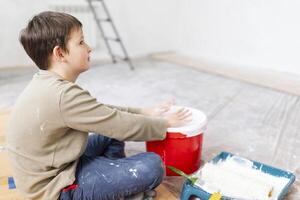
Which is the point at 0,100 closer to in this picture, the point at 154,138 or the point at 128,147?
the point at 128,147

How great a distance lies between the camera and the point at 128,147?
6.23 ft

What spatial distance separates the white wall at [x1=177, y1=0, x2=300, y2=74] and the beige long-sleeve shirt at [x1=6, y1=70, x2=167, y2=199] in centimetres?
272

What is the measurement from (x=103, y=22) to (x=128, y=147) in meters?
2.65

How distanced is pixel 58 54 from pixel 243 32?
3.08 meters

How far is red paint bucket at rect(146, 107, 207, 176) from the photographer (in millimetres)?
1453

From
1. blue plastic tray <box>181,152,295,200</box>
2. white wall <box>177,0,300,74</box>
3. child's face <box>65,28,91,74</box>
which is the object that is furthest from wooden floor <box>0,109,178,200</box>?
white wall <box>177,0,300,74</box>

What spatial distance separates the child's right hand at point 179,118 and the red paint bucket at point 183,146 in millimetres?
22

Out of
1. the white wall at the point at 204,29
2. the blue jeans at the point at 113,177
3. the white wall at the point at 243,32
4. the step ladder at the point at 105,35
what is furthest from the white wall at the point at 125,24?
the blue jeans at the point at 113,177

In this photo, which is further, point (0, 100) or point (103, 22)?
point (103, 22)

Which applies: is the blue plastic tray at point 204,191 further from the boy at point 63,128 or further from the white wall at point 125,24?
the white wall at point 125,24

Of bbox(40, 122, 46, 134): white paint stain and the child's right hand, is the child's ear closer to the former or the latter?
bbox(40, 122, 46, 134): white paint stain

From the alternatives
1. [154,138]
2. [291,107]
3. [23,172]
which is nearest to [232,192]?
[154,138]

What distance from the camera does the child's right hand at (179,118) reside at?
1.45m

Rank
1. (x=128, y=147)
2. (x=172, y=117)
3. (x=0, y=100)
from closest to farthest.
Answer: (x=172, y=117), (x=128, y=147), (x=0, y=100)
